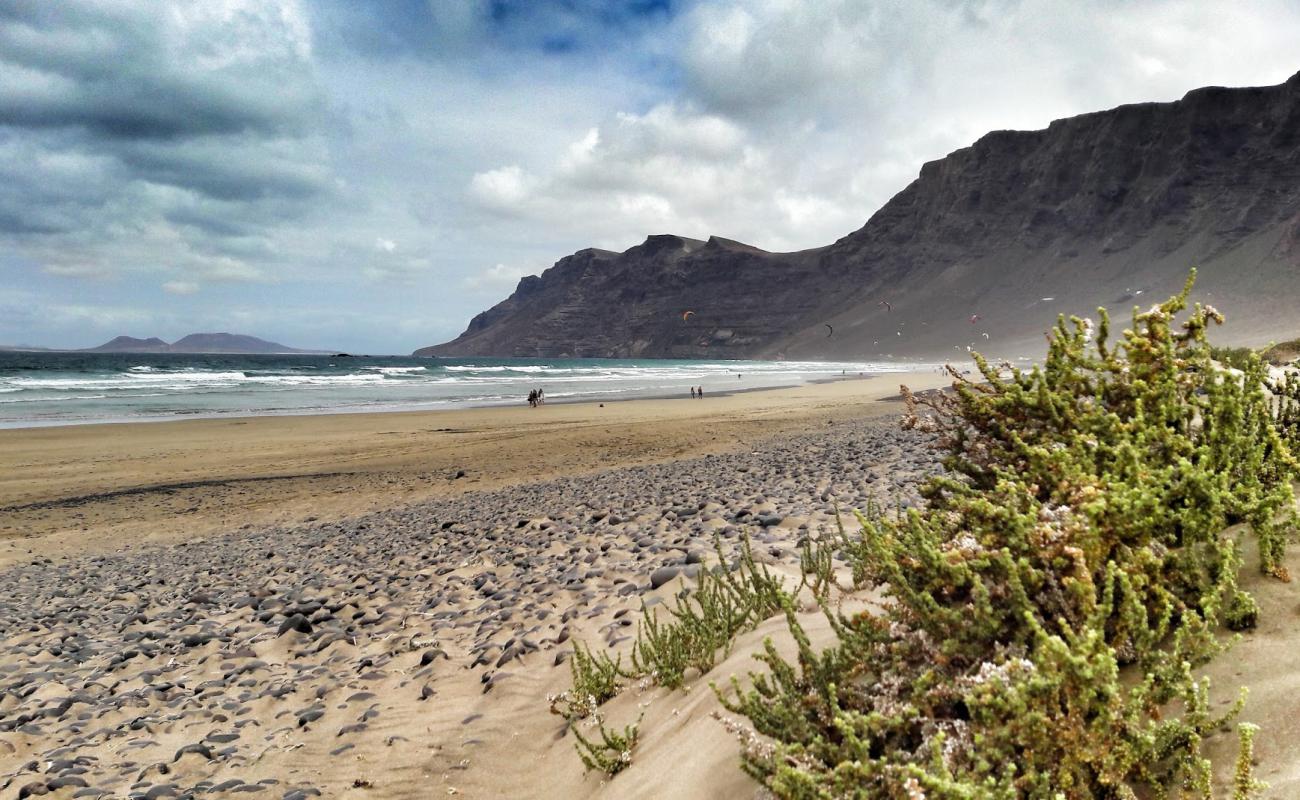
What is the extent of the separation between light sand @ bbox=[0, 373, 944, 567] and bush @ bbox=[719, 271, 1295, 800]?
37.9ft

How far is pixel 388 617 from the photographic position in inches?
256

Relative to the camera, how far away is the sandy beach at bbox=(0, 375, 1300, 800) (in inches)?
148

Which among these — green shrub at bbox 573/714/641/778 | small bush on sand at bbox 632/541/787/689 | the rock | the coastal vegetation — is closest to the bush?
the coastal vegetation

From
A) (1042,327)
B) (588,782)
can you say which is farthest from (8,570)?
(1042,327)

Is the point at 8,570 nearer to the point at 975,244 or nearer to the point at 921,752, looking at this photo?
the point at 921,752

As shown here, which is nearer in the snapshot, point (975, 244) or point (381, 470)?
point (381, 470)

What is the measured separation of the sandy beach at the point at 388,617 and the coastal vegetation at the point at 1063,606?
0.80 ft

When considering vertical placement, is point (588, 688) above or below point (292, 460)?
above

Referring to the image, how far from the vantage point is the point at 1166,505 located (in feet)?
7.35

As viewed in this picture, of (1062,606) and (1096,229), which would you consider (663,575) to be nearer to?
(1062,606)

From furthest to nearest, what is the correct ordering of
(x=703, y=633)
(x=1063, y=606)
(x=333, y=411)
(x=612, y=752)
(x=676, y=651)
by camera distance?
(x=333, y=411), (x=703, y=633), (x=676, y=651), (x=612, y=752), (x=1063, y=606)

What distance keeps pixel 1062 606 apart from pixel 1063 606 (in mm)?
11

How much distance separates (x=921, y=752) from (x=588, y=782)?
2.02m

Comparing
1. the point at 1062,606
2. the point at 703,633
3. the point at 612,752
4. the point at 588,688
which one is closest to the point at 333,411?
the point at 588,688
